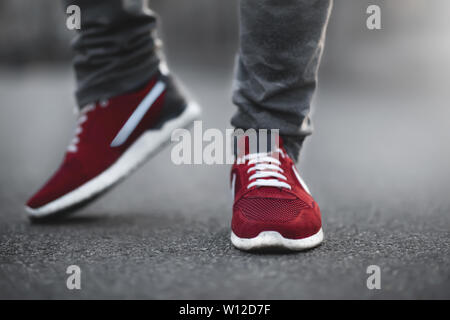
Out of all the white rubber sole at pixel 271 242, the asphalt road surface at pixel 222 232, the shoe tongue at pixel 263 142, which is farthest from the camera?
the shoe tongue at pixel 263 142

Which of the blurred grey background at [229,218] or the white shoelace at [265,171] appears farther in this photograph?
the white shoelace at [265,171]

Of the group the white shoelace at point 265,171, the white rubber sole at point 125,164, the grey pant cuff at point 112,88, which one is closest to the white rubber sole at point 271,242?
the white shoelace at point 265,171

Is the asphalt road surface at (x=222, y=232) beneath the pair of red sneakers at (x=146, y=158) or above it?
beneath

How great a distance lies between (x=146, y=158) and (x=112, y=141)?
0.29 ft

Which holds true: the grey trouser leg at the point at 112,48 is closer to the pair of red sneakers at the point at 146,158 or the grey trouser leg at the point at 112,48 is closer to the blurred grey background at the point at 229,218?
the pair of red sneakers at the point at 146,158

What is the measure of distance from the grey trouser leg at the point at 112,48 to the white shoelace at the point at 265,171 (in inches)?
15.7

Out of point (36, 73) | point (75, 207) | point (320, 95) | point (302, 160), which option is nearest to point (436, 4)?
point (320, 95)

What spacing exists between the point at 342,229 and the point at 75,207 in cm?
57

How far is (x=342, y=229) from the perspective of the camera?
47.4 inches

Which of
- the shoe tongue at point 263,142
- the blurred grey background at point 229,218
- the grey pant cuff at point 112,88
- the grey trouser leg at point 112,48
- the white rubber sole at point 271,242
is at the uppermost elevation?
the grey trouser leg at point 112,48

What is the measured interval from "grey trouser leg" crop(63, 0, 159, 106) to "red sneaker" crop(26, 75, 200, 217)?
0.10 ft

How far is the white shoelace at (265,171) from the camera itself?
1061 mm

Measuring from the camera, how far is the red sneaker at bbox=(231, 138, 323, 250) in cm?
99

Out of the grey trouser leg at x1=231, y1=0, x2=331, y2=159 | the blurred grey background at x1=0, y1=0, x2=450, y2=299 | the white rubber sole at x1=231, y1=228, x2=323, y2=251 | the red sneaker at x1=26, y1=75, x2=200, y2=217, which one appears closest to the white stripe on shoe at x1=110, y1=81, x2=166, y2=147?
the red sneaker at x1=26, y1=75, x2=200, y2=217
